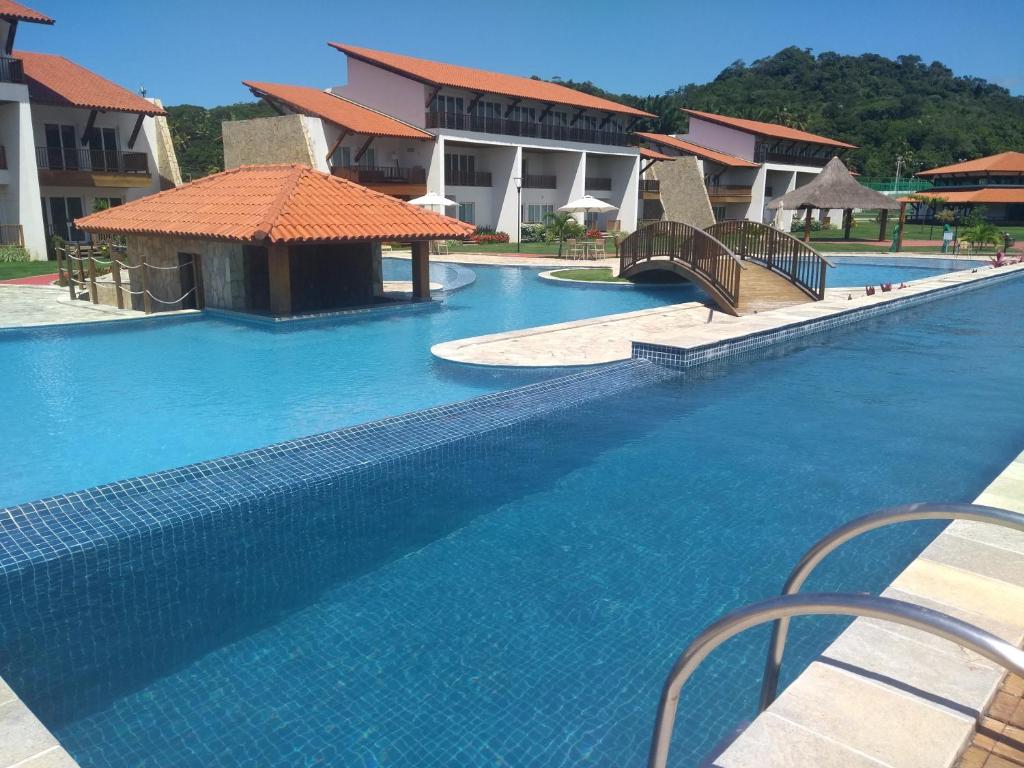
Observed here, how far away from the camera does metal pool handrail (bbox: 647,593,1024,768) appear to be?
2.12 meters

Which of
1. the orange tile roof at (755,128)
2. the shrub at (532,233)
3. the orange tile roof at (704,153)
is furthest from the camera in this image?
the orange tile roof at (755,128)

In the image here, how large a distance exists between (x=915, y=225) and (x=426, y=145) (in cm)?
4336

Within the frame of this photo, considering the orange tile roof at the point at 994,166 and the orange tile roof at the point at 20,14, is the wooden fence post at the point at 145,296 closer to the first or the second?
the orange tile roof at the point at 20,14

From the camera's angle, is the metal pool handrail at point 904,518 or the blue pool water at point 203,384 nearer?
the metal pool handrail at point 904,518

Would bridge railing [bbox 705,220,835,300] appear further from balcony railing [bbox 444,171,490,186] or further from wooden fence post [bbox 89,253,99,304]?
balcony railing [bbox 444,171,490,186]

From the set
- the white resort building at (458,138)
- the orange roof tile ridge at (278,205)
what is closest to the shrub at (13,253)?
the white resort building at (458,138)

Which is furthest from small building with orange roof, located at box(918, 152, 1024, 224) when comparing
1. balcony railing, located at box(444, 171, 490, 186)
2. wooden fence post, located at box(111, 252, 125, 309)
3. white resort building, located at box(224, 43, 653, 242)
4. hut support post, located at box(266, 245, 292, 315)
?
wooden fence post, located at box(111, 252, 125, 309)

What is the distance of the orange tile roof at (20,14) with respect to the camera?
2588cm

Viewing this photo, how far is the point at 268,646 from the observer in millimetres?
5035

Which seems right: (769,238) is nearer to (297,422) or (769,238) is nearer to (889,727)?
(297,422)

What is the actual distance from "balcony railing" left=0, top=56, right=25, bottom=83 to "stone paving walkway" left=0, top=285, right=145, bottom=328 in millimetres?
11615

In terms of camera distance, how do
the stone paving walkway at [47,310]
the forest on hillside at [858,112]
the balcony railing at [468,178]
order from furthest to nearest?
the forest on hillside at [858,112], the balcony railing at [468,178], the stone paving walkway at [47,310]

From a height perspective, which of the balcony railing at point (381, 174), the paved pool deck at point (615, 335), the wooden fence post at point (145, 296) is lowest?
the paved pool deck at point (615, 335)

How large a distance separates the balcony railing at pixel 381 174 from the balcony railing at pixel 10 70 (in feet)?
39.8
